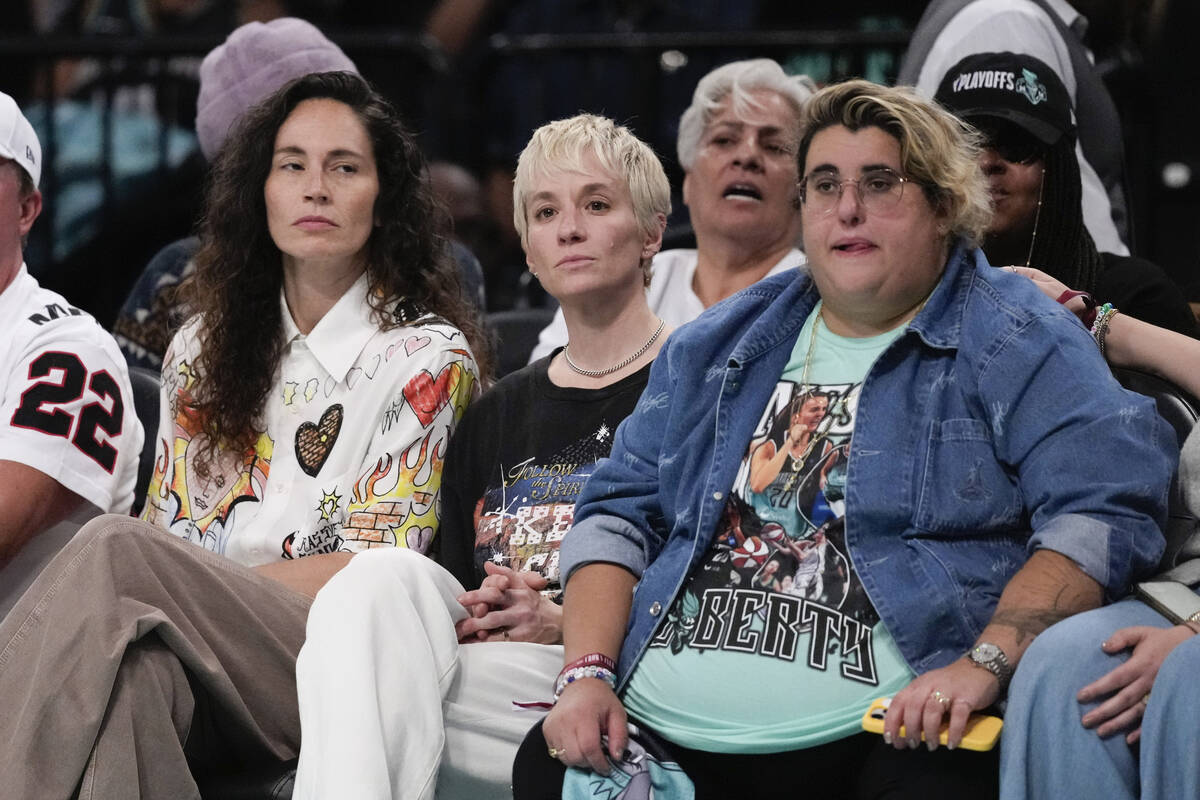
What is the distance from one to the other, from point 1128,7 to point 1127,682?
2390 mm

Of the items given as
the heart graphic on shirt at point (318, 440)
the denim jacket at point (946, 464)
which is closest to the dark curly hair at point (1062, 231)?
the denim jacket at point (946, 464)

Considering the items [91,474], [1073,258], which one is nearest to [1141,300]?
[1073,258]

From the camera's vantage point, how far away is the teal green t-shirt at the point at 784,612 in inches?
89.7

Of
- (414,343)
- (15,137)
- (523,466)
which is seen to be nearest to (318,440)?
(414,343)

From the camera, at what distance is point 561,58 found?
521 cm

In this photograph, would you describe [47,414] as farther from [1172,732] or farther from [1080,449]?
[1172,732]

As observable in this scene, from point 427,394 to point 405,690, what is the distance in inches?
28.7

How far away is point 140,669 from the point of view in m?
2.50

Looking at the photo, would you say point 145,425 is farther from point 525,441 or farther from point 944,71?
point 944,71

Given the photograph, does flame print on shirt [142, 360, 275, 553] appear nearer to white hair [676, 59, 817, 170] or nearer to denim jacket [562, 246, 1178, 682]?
denim jacket [562, 246, 1178, 682]

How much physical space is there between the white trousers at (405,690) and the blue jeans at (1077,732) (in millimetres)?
818

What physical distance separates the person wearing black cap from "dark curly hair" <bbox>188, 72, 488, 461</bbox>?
3.34 feet

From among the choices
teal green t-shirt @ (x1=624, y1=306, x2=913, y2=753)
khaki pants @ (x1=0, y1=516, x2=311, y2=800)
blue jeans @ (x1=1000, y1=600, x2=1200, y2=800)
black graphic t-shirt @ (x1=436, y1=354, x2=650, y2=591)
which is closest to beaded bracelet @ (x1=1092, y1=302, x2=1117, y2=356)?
teal green t-shirt @ (x1=624, y1=306, x2=913, y2=753)

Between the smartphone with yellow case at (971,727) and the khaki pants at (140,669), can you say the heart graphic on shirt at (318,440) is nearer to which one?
the khaki pants at (140,669)
